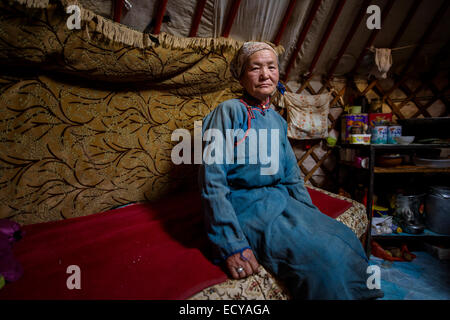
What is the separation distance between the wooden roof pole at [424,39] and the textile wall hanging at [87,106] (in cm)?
158

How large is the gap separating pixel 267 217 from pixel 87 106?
0.97 m

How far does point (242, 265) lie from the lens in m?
0.52

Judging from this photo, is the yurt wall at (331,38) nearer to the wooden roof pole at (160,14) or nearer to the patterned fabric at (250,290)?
the wooden roof pole at (160,14)

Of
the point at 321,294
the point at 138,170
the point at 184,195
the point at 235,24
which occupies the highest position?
the point at 235,24

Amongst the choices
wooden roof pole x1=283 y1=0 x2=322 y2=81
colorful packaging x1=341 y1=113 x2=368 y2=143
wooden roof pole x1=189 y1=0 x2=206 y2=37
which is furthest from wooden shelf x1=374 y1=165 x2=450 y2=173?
wooden roof pole x1=189 y1=0 x2=206 y2=37

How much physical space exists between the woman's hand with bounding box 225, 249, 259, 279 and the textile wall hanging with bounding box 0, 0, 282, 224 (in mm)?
729

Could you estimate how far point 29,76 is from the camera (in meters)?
0.77

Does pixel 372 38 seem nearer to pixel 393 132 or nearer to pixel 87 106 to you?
pixel 393 132

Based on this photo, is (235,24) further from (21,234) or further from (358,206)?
(21,234)

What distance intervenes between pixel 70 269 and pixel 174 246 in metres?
0.30

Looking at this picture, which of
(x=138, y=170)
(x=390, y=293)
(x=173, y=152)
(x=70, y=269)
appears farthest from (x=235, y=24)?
(x=390, y=293)

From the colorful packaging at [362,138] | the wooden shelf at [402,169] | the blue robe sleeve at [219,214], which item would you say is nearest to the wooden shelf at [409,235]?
the wooden shelf at [402,169]

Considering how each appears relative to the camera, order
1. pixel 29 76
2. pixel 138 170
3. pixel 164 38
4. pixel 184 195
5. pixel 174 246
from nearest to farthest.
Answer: pixel 174 246, pixel 29 76, pixel 164 38, pixel 138 170, pixel 184 195

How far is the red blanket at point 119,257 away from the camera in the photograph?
47 centimetres
